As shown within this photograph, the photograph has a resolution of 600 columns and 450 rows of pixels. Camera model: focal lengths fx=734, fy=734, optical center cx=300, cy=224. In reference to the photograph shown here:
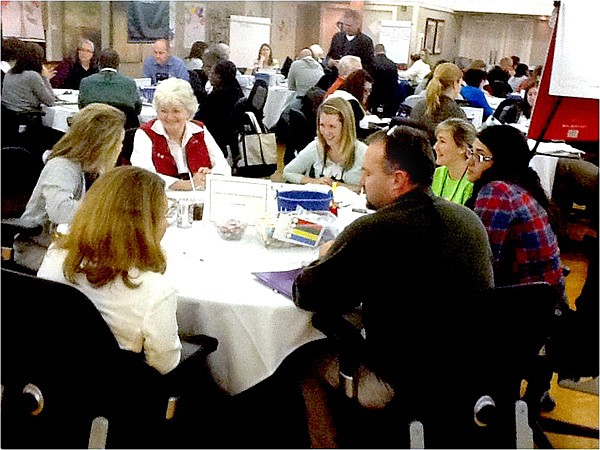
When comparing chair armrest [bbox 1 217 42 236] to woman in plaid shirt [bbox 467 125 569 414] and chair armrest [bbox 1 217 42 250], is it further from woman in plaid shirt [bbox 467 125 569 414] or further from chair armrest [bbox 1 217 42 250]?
woman in plaid shirt [bbox 467 125 569 414]

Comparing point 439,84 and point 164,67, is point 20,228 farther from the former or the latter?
point 164,67

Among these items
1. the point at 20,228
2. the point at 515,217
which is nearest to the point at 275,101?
the point at 20,228

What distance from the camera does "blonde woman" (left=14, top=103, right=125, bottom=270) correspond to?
260 cm

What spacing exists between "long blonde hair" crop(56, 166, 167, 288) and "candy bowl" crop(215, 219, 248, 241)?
2.02 feet

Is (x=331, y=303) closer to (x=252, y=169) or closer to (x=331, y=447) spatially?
(x=331, y=447)

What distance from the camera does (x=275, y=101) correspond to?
26.4 feet

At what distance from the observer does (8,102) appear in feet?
18.2

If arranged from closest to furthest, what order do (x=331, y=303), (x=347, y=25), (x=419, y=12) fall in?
(x=331, y=303) → (x=347, y=25) → (x=419, y=12)

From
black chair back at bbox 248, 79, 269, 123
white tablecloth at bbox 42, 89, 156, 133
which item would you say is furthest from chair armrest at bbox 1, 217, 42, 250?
black chair back at bbox 248, 79, 269, 123

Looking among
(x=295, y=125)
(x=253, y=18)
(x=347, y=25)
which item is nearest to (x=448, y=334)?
(x=295, y=125)

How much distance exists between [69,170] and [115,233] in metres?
1.00

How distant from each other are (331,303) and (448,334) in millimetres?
303

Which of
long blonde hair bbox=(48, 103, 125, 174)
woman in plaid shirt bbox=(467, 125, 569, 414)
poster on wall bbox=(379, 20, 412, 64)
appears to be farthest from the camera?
poster on wall bbox=(379, 20, 412, 64)

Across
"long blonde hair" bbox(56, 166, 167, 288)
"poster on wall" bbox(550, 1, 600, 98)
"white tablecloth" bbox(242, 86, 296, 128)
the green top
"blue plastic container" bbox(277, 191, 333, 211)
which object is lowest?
"white tablecloth" bbox(242, 86, 296, 128)
